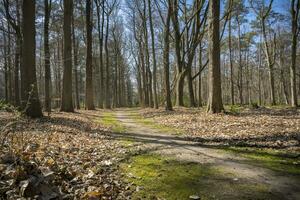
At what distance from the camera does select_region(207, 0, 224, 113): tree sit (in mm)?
13398

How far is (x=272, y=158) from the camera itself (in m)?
6.18

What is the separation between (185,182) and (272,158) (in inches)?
92.4

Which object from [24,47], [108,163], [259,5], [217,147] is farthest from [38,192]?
[259,5]

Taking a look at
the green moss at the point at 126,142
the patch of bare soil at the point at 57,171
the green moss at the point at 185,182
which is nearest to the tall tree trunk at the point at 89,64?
the green moss at the point at 126,142

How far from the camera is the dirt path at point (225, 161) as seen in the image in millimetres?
4487

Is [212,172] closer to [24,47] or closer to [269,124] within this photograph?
[269,124]

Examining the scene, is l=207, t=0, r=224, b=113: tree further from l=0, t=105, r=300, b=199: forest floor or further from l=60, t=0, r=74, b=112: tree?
l=60, t=0, r=74, b=112: tree

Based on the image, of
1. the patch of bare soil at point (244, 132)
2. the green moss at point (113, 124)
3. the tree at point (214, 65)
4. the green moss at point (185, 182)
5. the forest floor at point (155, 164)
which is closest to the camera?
the forest floor at point (155, 164)

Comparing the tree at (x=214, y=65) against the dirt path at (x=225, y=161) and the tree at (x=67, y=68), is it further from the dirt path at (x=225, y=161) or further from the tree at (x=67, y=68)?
the tree at (x=67, y=68)

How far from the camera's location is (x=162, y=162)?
6.07 metres

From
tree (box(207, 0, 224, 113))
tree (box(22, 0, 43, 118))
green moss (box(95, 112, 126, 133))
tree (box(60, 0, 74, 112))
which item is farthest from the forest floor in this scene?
tree (box(60, 0, 74, 112))

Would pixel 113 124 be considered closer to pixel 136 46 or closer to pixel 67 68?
pixel 67 68

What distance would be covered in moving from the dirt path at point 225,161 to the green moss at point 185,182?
0.59 feet

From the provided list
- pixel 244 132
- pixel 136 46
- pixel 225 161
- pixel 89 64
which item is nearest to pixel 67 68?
pixel 89 64
